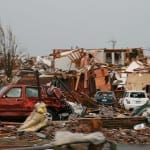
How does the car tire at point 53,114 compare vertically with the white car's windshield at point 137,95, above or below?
below

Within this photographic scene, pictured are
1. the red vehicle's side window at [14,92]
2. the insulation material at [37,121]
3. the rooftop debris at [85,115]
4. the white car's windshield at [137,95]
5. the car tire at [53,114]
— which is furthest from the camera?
the white car's windshield at [137,95]

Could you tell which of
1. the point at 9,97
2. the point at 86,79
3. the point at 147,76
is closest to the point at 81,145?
the point at 9,97

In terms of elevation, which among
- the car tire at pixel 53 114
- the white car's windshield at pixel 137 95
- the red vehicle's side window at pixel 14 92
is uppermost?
the red vehicle's side window at pixel 14 92

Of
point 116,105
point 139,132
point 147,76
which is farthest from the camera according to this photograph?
point 147,76

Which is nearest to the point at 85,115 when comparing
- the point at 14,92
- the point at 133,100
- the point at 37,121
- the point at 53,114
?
the point at 53,114

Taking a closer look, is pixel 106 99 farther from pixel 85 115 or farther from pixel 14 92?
pixel 14 92

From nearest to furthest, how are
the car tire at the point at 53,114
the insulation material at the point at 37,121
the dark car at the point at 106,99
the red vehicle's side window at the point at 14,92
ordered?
the insulation material at the point at 37,121
the red vehicle's side window at the point at 14,92
the car tire at the point at 53,114
the dark car at the point at 106,99

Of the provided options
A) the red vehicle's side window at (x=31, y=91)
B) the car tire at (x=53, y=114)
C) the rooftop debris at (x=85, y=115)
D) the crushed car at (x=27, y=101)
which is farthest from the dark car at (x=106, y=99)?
the red vehicle's side window at (x=31, y=91)

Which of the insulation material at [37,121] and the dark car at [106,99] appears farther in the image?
the dark car at [106,99]

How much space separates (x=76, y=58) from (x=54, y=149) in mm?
50411

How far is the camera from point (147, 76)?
5534 cm

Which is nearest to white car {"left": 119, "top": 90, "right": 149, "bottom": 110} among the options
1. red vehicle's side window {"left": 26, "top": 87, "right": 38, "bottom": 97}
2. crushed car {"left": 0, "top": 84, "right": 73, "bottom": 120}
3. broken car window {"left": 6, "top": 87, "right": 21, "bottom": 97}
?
crushed car {"left": 0, "top": 84, "right": 73, "bottom": 120}

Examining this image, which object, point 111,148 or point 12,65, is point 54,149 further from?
point 12,65

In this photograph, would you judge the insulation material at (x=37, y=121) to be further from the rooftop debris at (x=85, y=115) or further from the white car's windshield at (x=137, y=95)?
the white car's windshield at (x=137, y=95)
